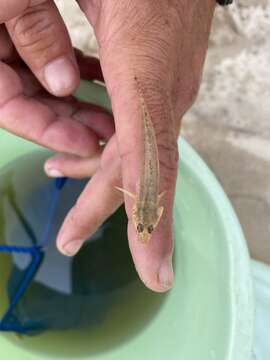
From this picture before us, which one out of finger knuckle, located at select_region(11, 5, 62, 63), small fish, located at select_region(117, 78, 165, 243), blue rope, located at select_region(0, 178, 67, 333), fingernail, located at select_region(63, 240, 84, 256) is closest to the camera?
small fish, located at select_region(117, 78, 165, 243)

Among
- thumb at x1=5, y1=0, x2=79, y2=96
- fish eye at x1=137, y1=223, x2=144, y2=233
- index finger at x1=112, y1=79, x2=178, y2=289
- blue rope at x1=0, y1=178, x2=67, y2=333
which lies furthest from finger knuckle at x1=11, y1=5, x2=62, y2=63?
blue rope at x1=0, y1=178, x2=67, y2=333

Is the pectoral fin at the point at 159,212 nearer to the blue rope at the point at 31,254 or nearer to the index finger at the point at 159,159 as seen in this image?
the index finger at the point at 159,159

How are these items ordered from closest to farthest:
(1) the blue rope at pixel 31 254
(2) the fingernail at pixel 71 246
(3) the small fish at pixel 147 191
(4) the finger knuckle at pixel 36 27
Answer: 1. (3) the small fish at pixel 147 191
2. (4) the finger knuckle at pixel 36 27
3. (2) the fingernail at pixel 71 246
4. (1) the blue rope at pixel 31 254

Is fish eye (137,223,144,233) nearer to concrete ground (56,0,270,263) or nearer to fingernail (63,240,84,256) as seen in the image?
fingernail (63,240,84,256)

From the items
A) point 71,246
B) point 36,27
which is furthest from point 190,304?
point 36,27

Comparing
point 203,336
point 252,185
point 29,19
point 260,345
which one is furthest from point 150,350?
point 29,19

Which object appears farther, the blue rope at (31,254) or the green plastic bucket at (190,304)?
the blue rope at (31,254)

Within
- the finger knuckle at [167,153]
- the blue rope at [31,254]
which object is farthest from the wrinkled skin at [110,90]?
the blue rope at [31,254]
